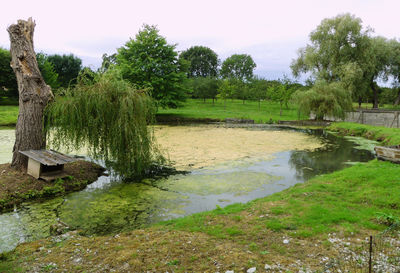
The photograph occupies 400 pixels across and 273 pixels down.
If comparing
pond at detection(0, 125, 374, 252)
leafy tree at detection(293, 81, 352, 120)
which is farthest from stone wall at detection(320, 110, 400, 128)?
Result: pond at detection(0, 125, 374, 252)

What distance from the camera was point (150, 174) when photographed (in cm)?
1118

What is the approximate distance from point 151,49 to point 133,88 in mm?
26271

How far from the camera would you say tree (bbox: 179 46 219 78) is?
90.0 meters

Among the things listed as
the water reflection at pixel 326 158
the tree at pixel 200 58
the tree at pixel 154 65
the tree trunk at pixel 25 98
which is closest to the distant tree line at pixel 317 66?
the tree at pixel 154 65

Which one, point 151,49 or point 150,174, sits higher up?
point 151,49

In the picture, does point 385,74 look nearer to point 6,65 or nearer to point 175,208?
point 175,208

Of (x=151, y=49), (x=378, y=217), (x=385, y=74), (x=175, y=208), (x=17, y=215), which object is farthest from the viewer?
(x=385, y=74)

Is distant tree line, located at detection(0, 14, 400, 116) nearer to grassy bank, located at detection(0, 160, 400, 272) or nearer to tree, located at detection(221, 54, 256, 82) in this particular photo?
grassy bank, located at detection(0, 160, 400, 272)

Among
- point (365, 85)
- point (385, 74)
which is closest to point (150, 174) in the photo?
point (365, 85)

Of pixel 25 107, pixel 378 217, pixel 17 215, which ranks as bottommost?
pixel 17 215

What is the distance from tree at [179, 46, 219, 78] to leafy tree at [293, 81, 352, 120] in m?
61.5

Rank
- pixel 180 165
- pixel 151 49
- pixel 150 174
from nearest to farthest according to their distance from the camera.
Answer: pixel 150 174
pixel 180 165
pixel 151 49

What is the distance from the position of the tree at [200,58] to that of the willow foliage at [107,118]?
3244 inches

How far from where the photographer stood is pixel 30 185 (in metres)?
8.55
